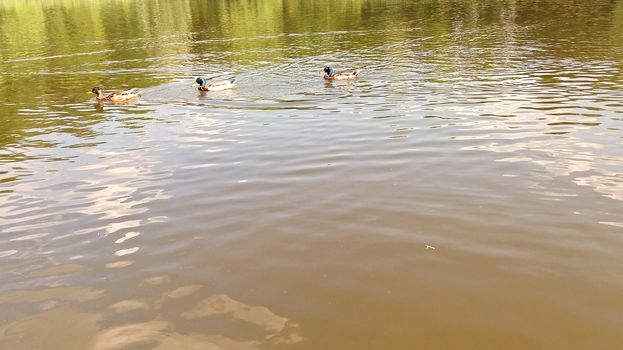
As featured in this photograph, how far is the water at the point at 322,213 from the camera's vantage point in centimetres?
630

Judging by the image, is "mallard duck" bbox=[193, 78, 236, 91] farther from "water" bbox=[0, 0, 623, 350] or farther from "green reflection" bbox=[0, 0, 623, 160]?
"green reflection" bbox=[0, 0, 623, 160]

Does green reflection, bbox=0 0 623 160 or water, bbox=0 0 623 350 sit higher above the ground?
green reflection, bbox=0 0 623 160

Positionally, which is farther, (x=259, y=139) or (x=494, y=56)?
(x=494, y=56)

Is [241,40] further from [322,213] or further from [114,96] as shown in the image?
[322,213]

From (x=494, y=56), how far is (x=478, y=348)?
2526 centimetres

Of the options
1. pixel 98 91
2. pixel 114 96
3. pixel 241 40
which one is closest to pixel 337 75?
pixel 114 96

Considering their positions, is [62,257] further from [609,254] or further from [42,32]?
[42,32]

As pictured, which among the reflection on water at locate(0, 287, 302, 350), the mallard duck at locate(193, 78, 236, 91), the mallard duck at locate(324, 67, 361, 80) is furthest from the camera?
the mallard duck at locate(324, 67, 361, 80)

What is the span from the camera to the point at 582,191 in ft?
31.8

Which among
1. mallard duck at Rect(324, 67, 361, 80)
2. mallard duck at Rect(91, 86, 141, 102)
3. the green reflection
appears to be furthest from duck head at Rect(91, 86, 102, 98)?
mallard duck at Rect(324, 67, 361, 80)

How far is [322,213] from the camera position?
944 cm

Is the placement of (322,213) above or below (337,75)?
below

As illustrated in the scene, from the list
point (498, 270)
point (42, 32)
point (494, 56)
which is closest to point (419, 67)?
point (494, 56)

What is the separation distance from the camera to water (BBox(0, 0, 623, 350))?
6.30 m
